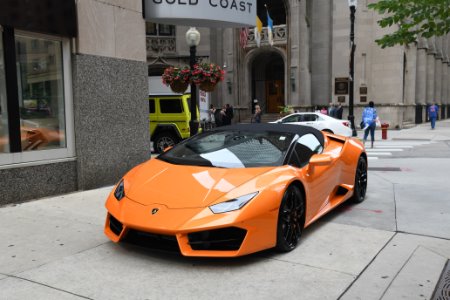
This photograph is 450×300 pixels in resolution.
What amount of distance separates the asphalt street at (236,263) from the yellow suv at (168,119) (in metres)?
8.87

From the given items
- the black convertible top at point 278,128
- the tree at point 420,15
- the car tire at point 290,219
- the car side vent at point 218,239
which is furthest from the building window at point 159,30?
the car side vent at point 218,239

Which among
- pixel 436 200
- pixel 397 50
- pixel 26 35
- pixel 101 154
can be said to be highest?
pixel 397 50

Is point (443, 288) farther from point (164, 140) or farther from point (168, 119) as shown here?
point (164, 140)

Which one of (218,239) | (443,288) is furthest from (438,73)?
(218,239)

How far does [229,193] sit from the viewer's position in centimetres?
423

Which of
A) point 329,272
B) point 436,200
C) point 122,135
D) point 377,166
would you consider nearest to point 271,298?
point 329,272

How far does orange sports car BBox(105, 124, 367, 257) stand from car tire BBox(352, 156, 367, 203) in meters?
0.80

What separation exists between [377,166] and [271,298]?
8510mm

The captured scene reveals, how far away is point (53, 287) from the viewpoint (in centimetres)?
365

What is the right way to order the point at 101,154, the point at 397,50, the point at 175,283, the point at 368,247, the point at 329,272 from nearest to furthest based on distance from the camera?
the point at 175,283 < the point at 329,272 < the point at 368,247 < the point at 101,154 < the point at 397,50

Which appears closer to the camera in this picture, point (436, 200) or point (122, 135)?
point (436, 200)

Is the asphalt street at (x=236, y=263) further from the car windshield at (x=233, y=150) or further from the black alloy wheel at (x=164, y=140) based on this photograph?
the black alloy wheel at (x=164, y=140)

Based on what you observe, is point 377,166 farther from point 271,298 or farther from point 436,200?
point 271,298

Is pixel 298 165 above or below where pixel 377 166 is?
above
